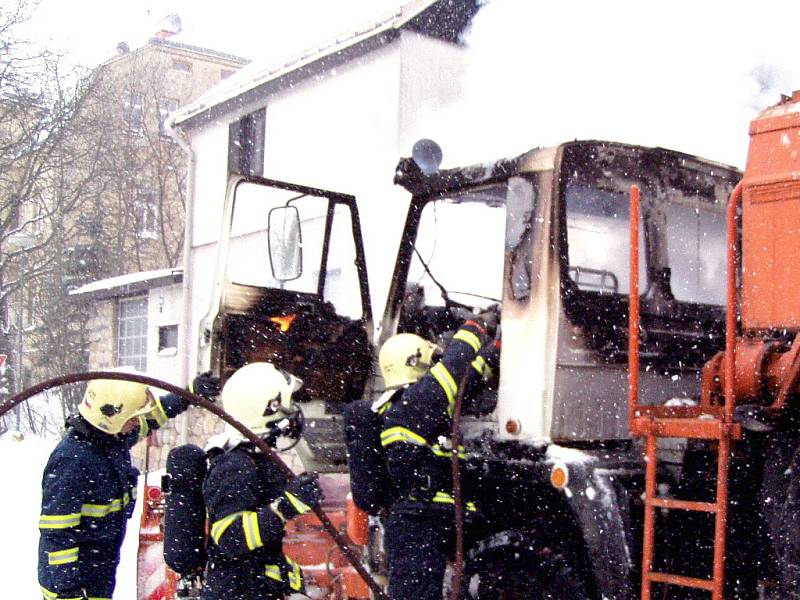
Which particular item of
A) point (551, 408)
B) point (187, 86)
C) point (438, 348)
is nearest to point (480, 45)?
point (438, 348)

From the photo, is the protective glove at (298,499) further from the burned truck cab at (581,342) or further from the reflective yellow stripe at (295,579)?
the burned truck cab at (581,342)

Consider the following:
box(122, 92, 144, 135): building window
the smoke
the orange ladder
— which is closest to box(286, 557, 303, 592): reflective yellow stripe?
the orange ladder

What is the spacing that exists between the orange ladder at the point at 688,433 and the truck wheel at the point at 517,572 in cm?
43

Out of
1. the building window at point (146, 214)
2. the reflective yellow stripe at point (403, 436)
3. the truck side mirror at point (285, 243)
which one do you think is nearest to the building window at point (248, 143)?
the truck side mirror at point (285, 243)

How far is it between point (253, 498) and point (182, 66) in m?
35.0

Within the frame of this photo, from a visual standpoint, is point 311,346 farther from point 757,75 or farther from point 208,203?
point 208,203

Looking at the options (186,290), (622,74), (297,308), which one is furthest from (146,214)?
(297,308)

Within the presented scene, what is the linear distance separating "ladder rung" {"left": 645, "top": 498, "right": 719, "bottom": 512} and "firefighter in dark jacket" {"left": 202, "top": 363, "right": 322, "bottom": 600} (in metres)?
1.16

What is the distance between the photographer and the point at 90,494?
4.20 meters

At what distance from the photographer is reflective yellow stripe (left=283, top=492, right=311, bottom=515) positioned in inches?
134

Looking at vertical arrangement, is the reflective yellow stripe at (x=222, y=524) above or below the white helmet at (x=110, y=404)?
below

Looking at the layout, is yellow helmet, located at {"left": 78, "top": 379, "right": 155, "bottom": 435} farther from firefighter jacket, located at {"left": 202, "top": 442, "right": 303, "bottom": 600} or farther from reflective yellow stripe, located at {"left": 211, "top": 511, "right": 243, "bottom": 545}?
reflective yellow stripe, located at {"left": 211, "top": 511, "right": 243, "bottom": 545}

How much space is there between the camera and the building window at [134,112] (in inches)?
1248

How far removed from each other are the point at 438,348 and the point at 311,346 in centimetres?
105
